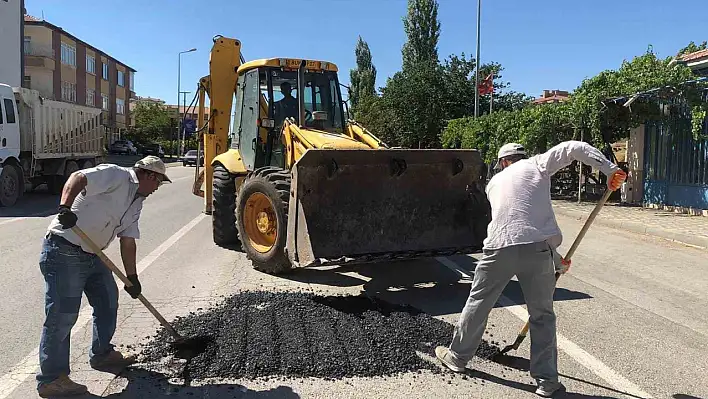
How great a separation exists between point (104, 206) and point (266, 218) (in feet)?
12.3

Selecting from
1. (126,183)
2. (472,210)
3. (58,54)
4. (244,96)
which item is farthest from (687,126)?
(58,54)

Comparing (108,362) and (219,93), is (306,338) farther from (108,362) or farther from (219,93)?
(219,93)

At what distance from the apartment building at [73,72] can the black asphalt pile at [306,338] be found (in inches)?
1299

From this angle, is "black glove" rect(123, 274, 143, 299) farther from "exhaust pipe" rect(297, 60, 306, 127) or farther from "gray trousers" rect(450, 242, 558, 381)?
"exhaust pipe" rect(297, 60, 306, 127)

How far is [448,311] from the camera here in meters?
5.86

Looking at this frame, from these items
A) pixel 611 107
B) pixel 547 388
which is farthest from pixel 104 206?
pixel 611 107

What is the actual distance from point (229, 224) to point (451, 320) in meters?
4.78

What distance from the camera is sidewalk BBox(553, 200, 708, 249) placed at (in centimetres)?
1135

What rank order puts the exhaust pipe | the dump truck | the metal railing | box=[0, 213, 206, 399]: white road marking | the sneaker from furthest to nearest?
1. the metal railing
2. the dump truck
3. the exhaust pipe
4. the sneaker
5. box=[0, 213, 206, 399]: white road marking

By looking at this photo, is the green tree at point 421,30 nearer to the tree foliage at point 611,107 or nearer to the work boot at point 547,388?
the tree foliage at point 611,107

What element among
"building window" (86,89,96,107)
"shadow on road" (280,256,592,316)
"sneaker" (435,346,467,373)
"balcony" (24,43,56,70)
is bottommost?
"sneaker" (435,346,467,373)

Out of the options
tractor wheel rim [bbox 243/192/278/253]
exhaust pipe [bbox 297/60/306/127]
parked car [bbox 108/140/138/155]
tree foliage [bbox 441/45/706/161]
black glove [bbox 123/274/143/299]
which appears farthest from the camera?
parked car [bbox 108/140/138/155]

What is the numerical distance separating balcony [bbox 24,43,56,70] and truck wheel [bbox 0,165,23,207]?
33.0m

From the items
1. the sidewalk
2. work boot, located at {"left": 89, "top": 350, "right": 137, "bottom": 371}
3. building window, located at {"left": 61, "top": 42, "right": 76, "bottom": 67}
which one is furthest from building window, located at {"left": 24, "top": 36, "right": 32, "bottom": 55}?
work boot, located at {"left": 89, "top": 350, "right": 137, "bottom": 371}
